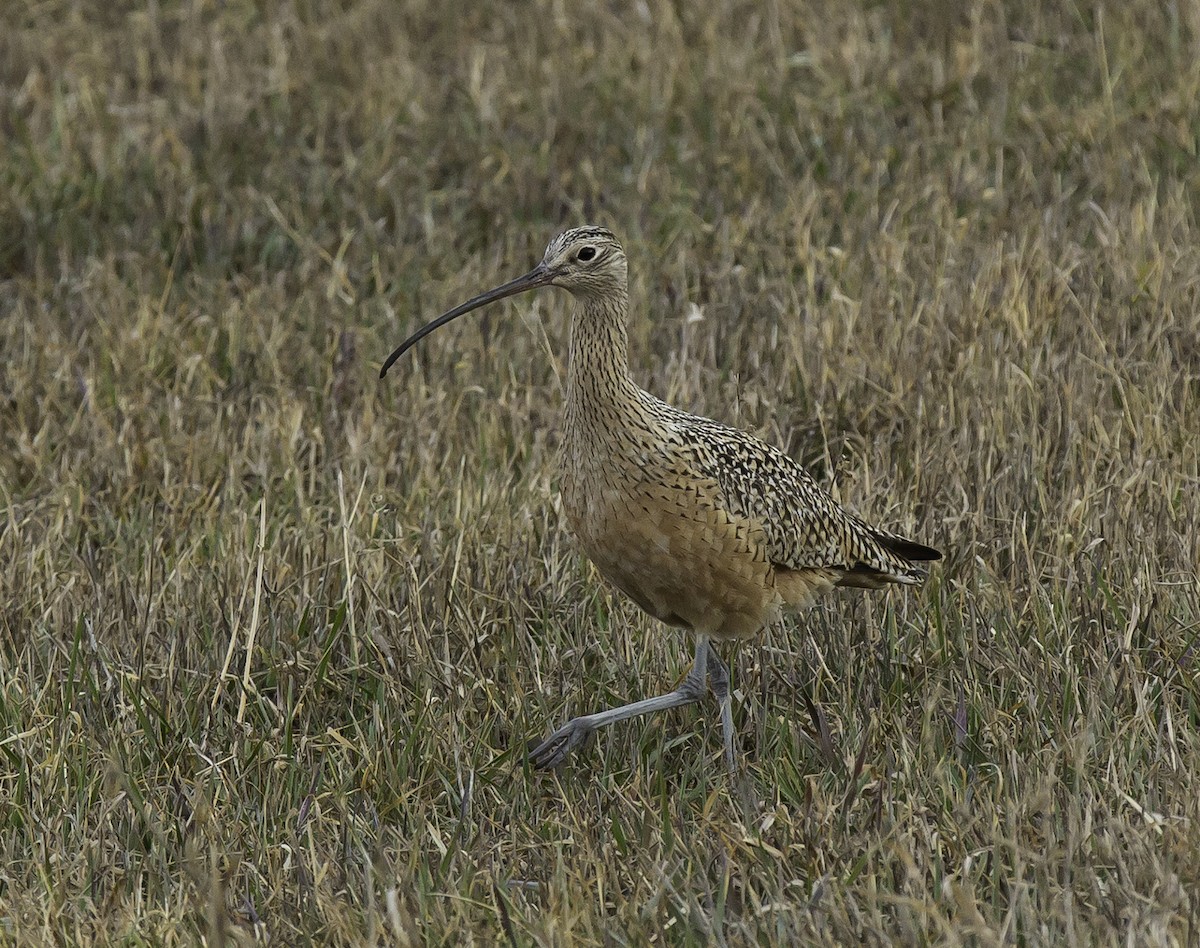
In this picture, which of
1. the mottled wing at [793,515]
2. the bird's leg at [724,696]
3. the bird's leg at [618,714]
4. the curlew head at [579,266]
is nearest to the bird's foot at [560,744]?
the bird's leg at [618,714]

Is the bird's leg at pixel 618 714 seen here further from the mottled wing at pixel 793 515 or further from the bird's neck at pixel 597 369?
the bird's neck at pixel 597 369

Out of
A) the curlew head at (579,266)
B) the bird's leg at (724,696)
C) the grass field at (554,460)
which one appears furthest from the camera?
the curlew head at (579,266)

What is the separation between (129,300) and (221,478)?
4.70 feet

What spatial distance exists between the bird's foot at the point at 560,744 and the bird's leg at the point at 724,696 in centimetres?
29

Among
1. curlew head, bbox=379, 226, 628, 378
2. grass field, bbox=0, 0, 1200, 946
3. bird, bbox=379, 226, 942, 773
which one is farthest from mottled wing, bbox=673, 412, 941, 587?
curlew head, bbox=379, 226, 628, 378

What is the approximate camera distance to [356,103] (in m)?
8.09

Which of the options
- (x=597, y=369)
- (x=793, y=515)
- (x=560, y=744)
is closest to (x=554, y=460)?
(x=793, y=515)

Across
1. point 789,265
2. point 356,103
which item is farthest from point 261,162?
point 789,265

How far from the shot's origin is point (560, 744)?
4.21 meters

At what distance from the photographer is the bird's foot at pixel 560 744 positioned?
13.6 feet

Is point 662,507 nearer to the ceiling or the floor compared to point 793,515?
nearer to the ceiling

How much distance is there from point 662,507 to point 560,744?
0.57 meters

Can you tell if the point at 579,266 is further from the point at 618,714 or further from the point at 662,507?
the point at 618,714

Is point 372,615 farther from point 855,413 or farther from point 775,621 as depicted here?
point 855,413
